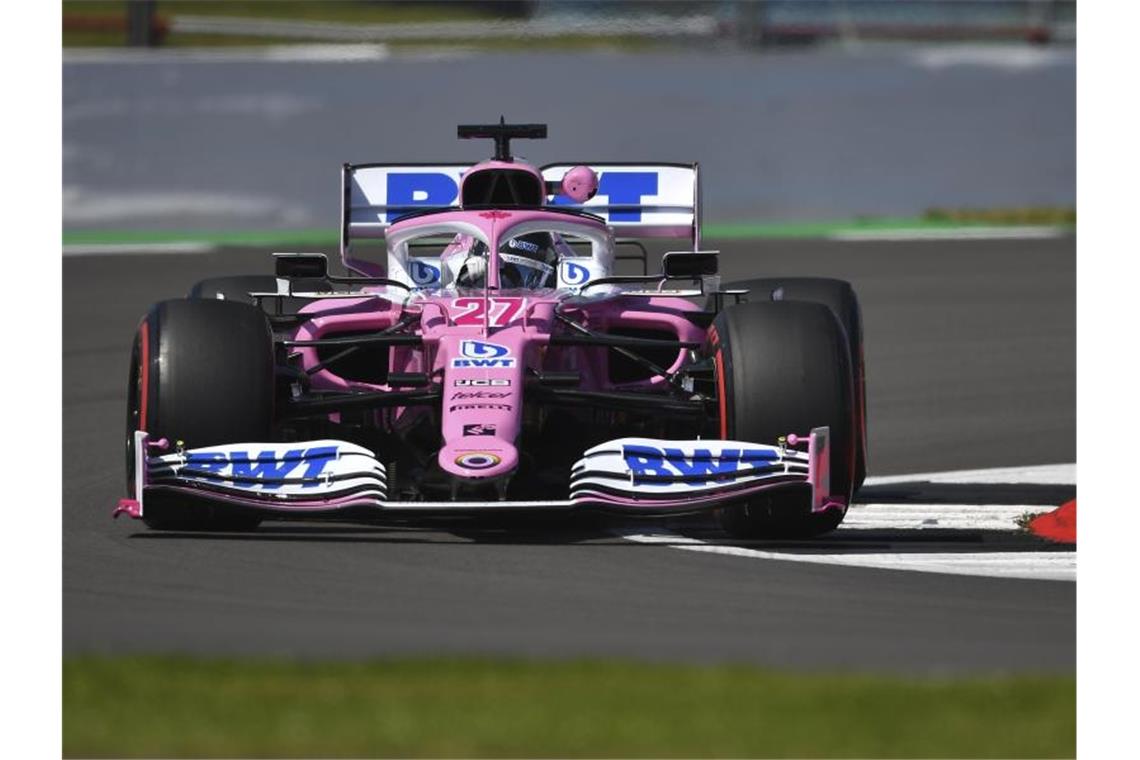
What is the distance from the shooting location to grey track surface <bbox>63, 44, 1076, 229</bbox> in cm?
2373

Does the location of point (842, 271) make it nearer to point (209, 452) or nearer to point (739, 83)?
point (739, 83)

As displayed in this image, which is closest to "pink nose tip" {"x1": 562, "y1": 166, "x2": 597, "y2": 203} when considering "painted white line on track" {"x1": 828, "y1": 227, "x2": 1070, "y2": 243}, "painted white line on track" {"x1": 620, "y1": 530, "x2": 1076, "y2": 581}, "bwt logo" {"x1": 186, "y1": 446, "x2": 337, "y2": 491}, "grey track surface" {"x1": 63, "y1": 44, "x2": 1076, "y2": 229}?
"painted white line on track" {"x1": 620, "y1": 530, "x2": 1076, "y2": 581}

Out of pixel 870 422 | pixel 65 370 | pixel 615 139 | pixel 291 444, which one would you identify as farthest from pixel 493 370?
pixel 615 139

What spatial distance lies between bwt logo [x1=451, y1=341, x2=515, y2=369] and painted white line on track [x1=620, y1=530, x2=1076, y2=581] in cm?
102

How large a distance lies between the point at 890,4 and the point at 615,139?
12.5ft

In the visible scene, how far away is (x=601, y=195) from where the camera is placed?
13.9 metres

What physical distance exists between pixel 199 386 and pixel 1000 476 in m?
4.93

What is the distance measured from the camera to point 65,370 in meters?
17.2

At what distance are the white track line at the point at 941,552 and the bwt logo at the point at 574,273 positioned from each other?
5.88ft

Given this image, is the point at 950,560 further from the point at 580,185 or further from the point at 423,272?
the point at 423,272

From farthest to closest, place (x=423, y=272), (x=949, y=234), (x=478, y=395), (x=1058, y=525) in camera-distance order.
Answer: (x=949, y=234), (x=423, y=272), (x=1058, y=525), (x=478, y=395)

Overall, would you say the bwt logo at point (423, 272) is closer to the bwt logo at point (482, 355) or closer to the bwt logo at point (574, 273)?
the bwt logo at point (574, 273)

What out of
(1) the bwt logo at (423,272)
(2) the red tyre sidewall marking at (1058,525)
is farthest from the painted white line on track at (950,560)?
(1) the bwt logo at (423,272)

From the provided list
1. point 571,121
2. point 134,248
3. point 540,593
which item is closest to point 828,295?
point 540,593
